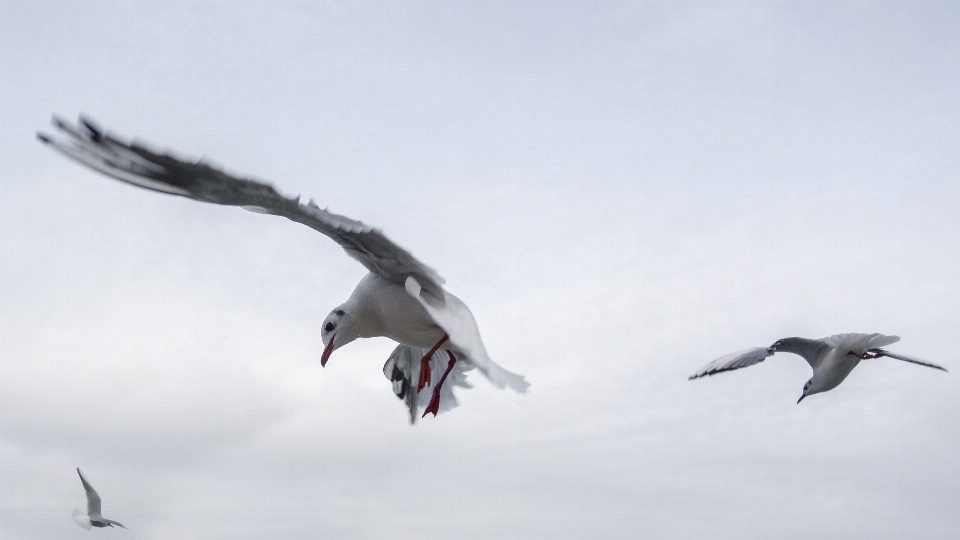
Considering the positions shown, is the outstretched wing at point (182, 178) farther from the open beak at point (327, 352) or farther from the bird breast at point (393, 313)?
the open beak at point (327, 352)

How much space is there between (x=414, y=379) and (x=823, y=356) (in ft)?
17.0

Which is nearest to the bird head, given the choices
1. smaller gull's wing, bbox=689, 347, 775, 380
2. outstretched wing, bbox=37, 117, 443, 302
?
outstretched wing, bbox=37, 117, 443, 302

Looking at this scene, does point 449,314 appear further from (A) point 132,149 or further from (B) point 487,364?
(A) point 132,149

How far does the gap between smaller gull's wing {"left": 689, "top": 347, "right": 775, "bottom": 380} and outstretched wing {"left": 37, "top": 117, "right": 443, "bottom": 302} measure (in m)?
6.36

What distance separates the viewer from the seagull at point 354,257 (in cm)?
499

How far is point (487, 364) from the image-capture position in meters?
5.34

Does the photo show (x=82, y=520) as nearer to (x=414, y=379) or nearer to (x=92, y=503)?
(x=92, y=503)

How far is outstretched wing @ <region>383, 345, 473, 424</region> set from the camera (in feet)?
28.6

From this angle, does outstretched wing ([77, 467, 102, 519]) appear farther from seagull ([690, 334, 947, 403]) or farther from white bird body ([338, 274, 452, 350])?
white bird body ([338, 274, 452, 350])

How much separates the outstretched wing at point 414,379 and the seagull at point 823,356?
12.6 feet

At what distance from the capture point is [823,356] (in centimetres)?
1102

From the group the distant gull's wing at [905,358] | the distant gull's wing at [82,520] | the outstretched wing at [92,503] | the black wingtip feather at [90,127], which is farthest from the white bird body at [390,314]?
the distant gull's wing at [82,520]

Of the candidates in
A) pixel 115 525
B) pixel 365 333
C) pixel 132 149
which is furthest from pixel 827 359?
pixel 115 525

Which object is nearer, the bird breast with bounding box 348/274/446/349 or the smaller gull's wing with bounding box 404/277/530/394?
the smaller gull's wing with bounding box 404/277/530/394
